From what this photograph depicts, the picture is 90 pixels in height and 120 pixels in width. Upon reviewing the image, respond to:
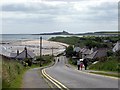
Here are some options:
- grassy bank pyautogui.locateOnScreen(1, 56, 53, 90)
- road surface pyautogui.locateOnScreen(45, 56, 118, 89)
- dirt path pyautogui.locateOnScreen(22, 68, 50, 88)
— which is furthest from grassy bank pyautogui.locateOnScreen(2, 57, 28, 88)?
road surface pyautogui.locateOnScreen(45, 56, 118, 89)

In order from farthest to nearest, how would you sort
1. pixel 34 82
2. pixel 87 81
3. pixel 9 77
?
pixel 9 77 < pixel 34 82 < pixel 87 81

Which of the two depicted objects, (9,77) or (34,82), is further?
(9,77)

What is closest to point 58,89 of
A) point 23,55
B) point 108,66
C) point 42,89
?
point 42,89

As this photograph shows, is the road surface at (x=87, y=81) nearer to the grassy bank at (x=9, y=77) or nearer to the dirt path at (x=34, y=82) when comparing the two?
the dirt path at (x=34, y=82)

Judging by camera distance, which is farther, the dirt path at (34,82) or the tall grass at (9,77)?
the tall grass at (9,77)

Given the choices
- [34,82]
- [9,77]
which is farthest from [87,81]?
[9,77]

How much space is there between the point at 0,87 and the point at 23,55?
84.3 meters

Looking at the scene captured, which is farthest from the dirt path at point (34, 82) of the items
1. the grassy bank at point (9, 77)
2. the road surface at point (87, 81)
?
the road surface at point (87, 81)

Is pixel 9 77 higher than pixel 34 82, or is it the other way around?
pixel 9 77

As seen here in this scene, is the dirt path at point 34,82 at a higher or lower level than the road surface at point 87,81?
lower

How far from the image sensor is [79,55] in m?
131

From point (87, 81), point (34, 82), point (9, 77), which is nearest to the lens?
point (87, 81)

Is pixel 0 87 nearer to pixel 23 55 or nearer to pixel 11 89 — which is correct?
pixel 11 89

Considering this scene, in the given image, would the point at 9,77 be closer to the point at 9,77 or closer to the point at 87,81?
the point at 9,77
